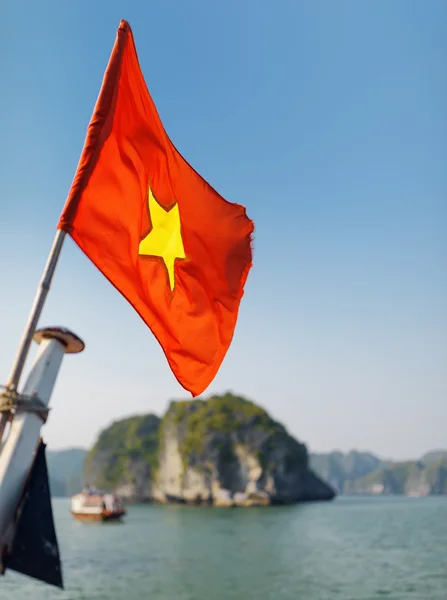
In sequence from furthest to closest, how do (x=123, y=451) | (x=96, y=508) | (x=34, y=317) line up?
(x=123, y=451) < (x=96, y=508) < (x=34, y=317)

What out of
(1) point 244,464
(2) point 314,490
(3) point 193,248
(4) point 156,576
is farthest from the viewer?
(2) point 314,490

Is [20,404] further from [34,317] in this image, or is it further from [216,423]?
[216,423]

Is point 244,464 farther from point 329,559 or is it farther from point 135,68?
point 135,68

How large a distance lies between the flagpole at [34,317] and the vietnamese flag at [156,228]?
1.03 feet

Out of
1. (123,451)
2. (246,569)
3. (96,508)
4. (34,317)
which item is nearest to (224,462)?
(123,451)

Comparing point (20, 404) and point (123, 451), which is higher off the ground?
point (123, 451)

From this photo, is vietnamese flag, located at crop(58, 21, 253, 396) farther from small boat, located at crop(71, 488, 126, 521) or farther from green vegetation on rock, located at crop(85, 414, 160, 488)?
green vegetation on rock, located at crop(85, 414, 160, 488)

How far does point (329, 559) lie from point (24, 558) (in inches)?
1027

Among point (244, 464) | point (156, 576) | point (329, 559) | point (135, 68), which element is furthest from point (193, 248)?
point (244, 464)

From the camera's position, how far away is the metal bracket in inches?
90.9

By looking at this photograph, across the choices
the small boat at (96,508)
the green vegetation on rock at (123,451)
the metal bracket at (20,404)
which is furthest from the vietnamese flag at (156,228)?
the green vegetation on rock at (123,451)

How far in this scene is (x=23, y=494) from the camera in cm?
222

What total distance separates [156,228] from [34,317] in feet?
4.67

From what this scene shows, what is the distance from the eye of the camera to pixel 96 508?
50.8 meters
